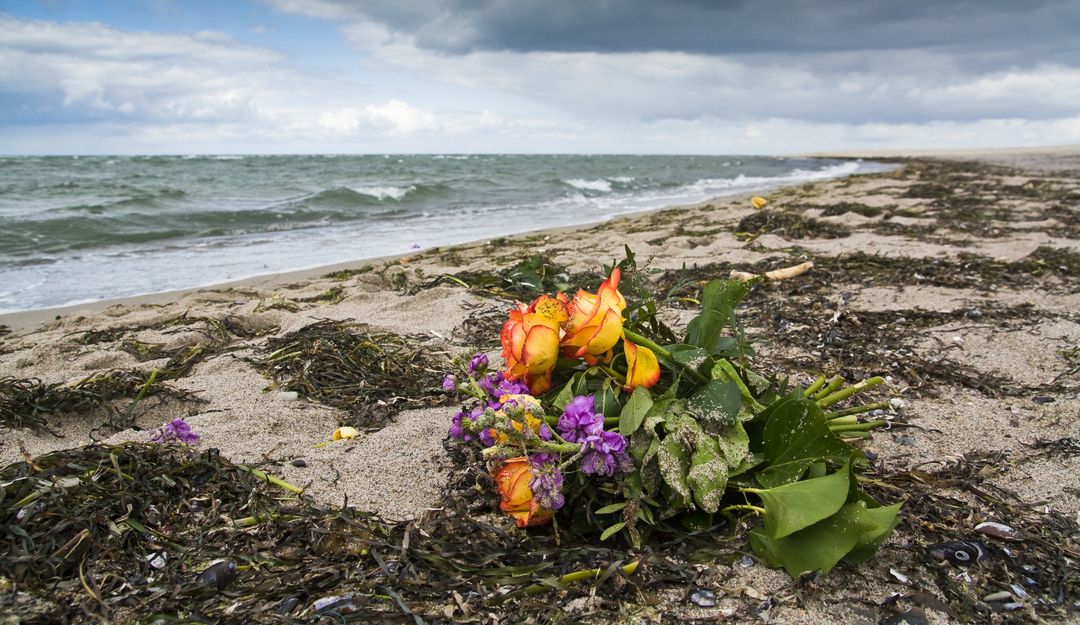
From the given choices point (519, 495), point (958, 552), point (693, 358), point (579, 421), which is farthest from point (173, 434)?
point (958, 552)

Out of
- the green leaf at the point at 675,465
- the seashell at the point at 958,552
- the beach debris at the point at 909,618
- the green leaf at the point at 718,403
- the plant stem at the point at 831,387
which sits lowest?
the beach debris at the point at 909,618

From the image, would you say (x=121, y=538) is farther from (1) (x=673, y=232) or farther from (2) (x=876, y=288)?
(1) (x=673, y=232)

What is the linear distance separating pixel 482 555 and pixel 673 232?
5.94 m

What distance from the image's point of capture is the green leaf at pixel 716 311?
1524 millimetres

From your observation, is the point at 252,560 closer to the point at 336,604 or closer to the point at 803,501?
the point at 336,604

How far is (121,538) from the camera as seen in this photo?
1427mm

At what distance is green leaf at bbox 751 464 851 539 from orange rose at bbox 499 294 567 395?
506mm

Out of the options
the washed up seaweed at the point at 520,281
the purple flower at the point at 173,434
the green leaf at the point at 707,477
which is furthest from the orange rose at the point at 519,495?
the washed up seaweed at the point at 520,281

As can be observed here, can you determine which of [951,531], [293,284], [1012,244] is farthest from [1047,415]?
[293,284]

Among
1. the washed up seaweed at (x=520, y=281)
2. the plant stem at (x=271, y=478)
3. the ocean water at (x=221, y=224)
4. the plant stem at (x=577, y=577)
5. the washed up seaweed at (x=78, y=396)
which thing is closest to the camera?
the plant stem at (x=577, y=577)

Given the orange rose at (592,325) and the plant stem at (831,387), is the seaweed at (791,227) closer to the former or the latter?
the plant stem at (831,387)

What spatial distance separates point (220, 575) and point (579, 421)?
804 mm

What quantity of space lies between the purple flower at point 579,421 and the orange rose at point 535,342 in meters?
0.15

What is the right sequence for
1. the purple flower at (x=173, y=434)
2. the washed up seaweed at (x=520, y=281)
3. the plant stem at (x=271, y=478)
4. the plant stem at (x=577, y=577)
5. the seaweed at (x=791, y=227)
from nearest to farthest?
1. the plant stem at (x=577, y=577)
2. the plant stem at (x=271, y=478)
3. the purple flower at (x=173, y=434)
4. the washed up seaweed at (x=520, y=281)
5. the seaweed at (x=791, y=227)
